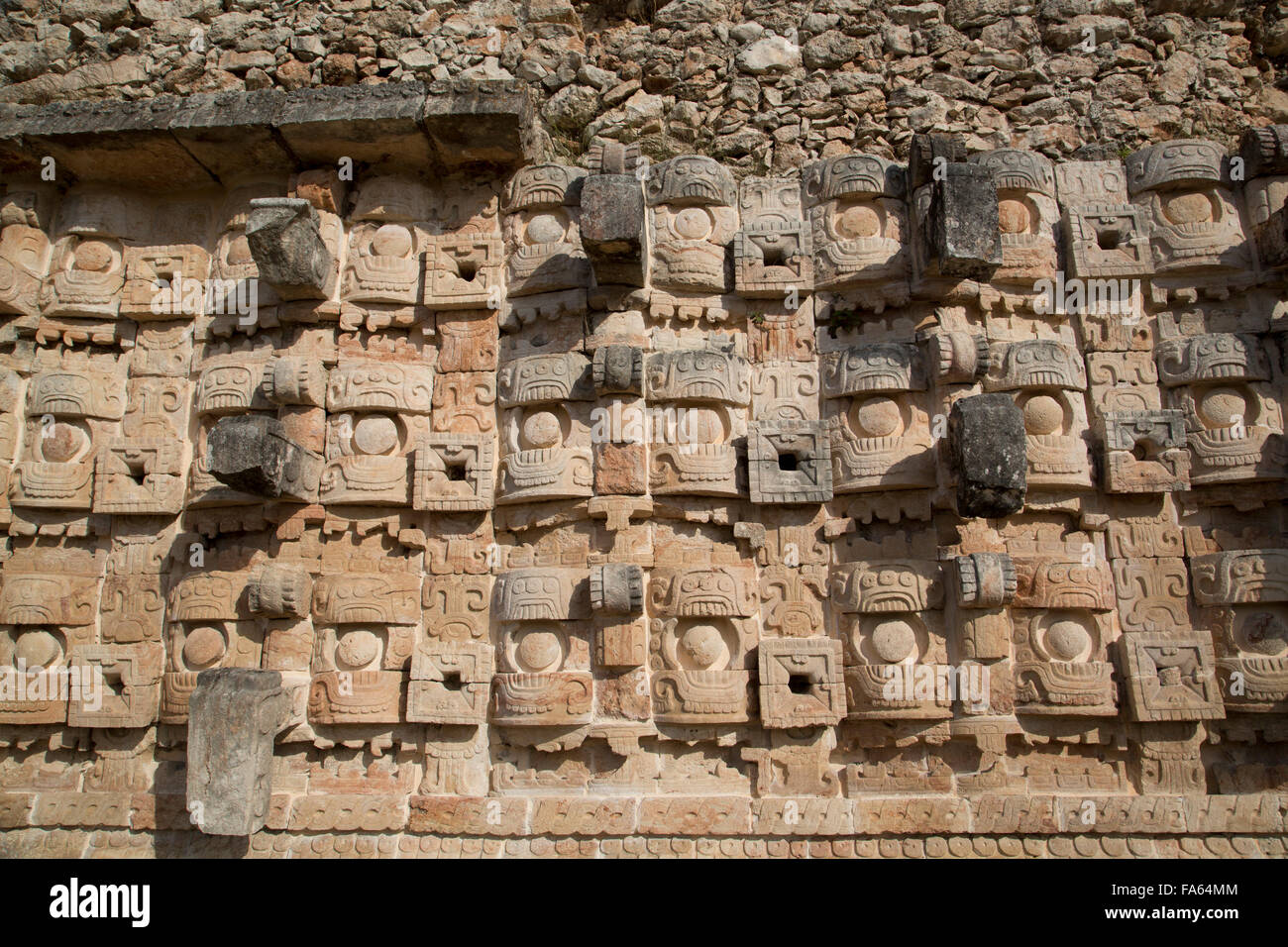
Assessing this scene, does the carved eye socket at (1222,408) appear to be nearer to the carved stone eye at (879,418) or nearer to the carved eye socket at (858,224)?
the carved stone eye at (879,418)

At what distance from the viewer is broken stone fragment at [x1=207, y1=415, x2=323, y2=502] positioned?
500 cm

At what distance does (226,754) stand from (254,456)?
6.04 feet

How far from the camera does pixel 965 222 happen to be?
523 cm

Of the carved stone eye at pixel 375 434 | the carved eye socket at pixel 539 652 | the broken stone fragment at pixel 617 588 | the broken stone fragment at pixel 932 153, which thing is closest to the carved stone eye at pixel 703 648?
the broken stone fragment at pixel 617 588

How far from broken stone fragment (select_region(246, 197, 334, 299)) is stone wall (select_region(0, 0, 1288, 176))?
5.47ft

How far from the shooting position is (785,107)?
624cm

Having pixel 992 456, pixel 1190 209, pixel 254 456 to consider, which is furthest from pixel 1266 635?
pixel 254 456

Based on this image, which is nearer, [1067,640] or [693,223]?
[1067,640]

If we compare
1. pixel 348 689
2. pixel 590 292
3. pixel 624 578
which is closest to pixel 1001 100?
pixel 590 292

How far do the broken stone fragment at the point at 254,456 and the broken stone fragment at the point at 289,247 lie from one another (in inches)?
44.6

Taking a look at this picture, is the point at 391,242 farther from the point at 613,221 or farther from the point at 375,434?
the point at 613,221

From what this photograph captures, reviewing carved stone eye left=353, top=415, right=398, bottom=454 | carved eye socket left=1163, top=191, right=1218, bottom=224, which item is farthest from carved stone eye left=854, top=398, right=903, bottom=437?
carved stone eye left=353, top=415, right=398, bottom=454

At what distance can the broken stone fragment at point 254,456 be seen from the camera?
5.00 meters

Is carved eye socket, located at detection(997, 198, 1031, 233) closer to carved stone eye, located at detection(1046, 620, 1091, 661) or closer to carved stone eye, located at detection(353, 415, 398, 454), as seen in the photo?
carved stone eye, located at detection(1046, 620, 1091, 661)
